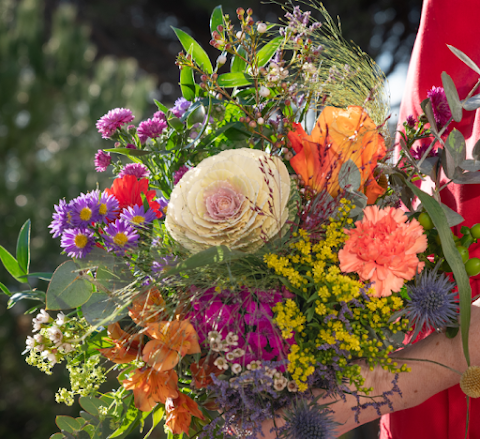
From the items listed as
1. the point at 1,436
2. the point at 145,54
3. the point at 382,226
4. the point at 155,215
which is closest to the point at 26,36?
the point at 145,54

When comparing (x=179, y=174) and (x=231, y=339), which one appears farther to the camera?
(x=179, y=174)

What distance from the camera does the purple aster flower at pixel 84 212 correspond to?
498mm

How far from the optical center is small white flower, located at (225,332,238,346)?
0.42m

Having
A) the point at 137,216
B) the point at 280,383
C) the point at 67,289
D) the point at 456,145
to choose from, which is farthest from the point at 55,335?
the point at 456,145

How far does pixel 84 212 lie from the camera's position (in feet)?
1.64

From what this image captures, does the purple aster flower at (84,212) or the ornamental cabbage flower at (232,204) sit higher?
the purple aster flower at (84,212)

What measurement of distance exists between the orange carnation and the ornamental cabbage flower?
37 millimetres

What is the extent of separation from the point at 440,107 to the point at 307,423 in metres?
0.41

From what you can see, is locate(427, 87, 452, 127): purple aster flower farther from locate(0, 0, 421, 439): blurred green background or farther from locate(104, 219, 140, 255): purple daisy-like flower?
locate(0, 0, 421, 439): blurred green background

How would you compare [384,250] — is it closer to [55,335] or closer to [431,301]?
[431,301]

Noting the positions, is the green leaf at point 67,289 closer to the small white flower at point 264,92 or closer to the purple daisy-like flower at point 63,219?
the purple daisy-like flower at point 63,219

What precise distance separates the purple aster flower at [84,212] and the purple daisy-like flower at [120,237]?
0.03 meters

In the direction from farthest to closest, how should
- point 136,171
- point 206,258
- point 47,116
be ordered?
1. point 47,116
2. point 136,171
3. point 206,258

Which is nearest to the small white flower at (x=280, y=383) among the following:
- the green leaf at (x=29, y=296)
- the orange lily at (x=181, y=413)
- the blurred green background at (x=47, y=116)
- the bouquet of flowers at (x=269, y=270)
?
the bouquet of flowers at (x=269, y=270)
